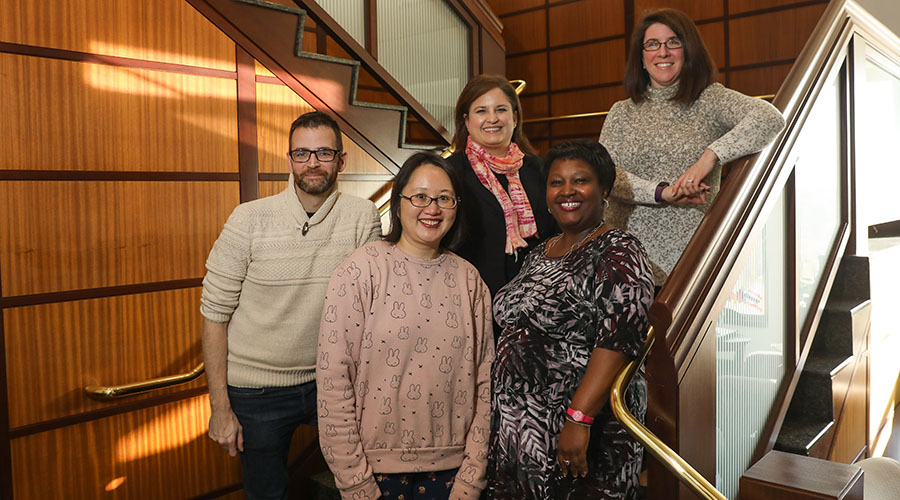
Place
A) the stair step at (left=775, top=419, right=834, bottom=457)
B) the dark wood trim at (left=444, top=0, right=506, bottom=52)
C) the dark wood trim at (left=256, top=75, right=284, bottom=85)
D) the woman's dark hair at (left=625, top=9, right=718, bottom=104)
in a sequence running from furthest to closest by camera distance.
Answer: the dark wood trim at (left=444, top=0, right=506, bottom=52) → the dark wood trim at (left=256, top=75, right=284, bottom=85) → the stair step at (left=775, top=419, right=834, bottom=457) → the woman's dark hair at (left=625, top=9, right=718, bottom=104)

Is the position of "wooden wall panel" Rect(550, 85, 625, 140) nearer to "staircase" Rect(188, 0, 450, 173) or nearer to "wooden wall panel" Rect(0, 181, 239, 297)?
"staircase" Rect(188, 0, 450, 173)

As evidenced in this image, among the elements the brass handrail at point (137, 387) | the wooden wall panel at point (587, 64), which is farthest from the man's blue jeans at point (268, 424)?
the wooden wall panel at point (587, 64)

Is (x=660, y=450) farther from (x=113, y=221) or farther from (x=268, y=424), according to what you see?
(x=113, y=221)

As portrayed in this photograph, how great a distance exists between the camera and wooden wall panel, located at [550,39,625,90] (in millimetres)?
6320

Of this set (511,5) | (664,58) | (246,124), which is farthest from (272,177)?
(511,5)

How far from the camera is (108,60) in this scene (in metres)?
2.76

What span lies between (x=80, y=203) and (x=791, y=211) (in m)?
2.64

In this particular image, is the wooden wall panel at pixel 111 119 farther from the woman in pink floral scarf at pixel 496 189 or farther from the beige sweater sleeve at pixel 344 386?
the beige sweater sleeve at pixel 344 386

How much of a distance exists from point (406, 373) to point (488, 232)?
0.61 m

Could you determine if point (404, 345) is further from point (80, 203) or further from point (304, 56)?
point (304, 56)

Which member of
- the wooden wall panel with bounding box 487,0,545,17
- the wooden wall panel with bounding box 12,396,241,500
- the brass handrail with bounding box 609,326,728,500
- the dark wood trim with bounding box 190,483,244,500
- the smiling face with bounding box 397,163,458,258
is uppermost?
the wooden wall panel with bounding box 487,0,545,17

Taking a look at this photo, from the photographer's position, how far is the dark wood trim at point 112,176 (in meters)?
2.54

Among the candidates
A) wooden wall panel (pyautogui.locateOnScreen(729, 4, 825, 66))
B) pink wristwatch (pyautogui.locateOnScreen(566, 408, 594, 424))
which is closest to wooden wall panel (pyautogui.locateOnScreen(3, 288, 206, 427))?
pink wristwatch (pyautogui.locateOnScreen(566, 408, 594, 424))

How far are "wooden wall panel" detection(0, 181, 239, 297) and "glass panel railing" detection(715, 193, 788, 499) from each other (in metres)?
2.18
